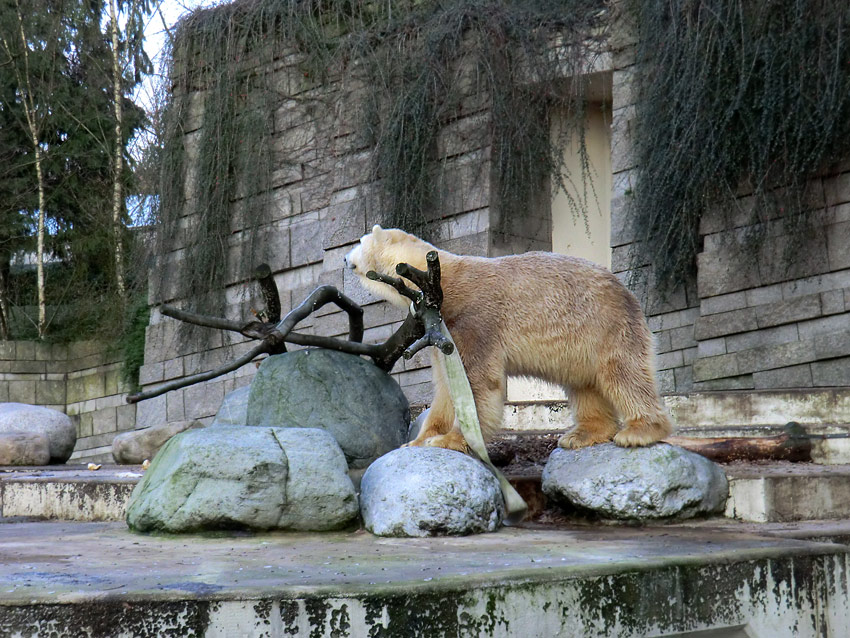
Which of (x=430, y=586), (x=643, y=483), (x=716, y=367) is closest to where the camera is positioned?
(x=430, y=586)

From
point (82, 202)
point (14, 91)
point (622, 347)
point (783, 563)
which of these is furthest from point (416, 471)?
point (14, 91)

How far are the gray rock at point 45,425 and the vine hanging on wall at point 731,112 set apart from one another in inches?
191

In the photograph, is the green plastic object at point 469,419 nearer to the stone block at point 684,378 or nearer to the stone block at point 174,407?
the stone block at point 684,378

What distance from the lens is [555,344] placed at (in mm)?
3930

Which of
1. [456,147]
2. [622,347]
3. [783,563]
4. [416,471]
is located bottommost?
[783,563]

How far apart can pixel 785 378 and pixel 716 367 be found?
1.63 ft

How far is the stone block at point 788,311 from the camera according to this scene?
6.60 m

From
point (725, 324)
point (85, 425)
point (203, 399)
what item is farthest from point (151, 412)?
point (725, 324)

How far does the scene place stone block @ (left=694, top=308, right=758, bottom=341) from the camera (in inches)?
272

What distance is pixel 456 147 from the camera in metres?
8.36

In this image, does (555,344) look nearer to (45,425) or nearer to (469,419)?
(469,419)

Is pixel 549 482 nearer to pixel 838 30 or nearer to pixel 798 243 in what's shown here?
pixel 798 243

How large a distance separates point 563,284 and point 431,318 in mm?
567

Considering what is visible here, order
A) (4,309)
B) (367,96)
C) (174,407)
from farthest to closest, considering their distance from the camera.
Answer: (4,309) < (174,407) < (367,96)
